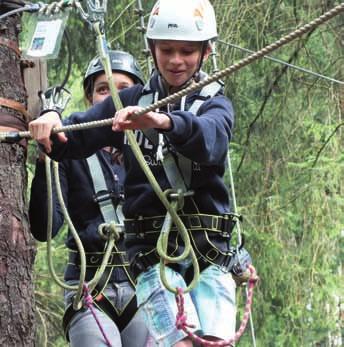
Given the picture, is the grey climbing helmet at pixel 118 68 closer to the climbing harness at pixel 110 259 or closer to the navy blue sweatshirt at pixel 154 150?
the climbing harness at pixel 110 259

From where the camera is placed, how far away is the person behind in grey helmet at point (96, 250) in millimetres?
3400

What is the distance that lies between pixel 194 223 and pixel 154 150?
0.23m

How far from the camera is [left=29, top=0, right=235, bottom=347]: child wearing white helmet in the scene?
2805 millimetres

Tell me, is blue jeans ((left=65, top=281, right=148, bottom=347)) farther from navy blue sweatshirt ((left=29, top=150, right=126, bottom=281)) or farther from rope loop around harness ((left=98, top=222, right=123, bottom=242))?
rope loop around harness ((left=98, top=222, right=123, bottom=242))

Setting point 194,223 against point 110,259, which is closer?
point 194,223

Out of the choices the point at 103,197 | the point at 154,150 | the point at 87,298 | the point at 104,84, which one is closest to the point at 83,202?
the point at 103,197

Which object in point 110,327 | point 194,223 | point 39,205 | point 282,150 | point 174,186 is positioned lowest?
point 282,150

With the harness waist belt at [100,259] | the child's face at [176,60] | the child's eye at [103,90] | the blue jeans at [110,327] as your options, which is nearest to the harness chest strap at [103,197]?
the harness waist belt at [100,259]

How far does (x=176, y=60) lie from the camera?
285 centimetres

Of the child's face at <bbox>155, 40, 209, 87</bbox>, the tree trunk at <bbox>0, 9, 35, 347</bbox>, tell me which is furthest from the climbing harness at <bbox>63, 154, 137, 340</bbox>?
the child's face at <bbox>155, 40, 209, 87</bbox>

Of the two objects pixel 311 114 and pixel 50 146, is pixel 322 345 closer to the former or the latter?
pixel 311 114

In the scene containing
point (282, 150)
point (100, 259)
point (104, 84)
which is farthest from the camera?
point (282, 150)

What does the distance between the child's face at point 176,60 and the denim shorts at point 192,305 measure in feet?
1.74

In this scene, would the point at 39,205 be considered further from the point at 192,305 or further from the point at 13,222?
the point at 192,305
